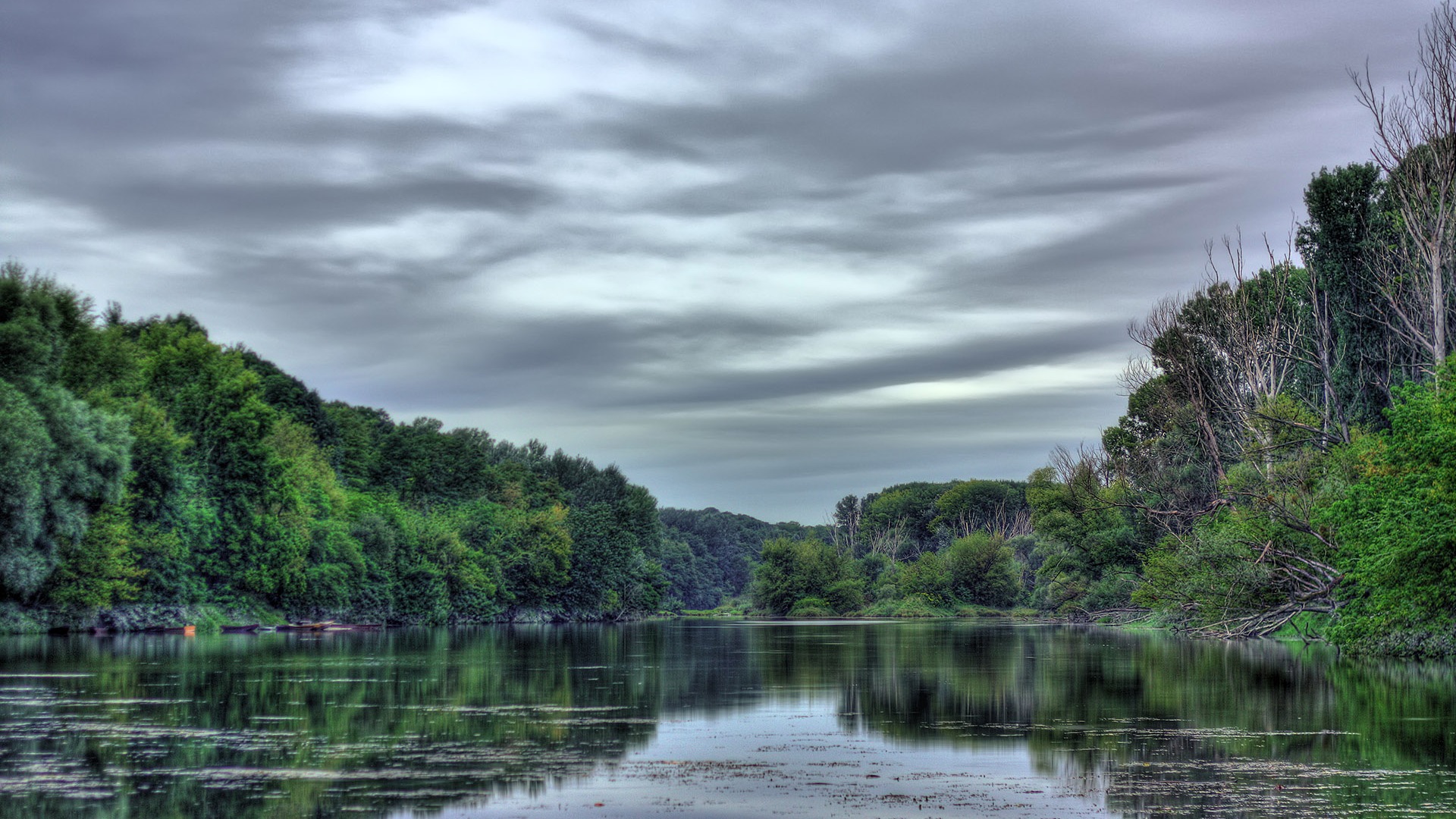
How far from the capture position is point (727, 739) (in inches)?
687

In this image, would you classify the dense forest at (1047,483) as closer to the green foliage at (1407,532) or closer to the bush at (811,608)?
the green foliage at (1407,532)

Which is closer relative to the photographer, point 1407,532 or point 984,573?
A: point 1407,532

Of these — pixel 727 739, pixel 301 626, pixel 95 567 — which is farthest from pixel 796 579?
pixel 727 739

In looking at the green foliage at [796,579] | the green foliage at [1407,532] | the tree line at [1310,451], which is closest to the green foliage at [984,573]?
the green foliage at [796,579]

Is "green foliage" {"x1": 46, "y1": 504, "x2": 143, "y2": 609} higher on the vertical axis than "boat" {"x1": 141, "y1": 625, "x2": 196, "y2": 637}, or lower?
higher

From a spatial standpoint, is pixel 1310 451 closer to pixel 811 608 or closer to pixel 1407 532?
pixel 1407 532

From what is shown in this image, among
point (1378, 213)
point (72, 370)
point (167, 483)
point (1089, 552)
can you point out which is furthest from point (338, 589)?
point (1378, 213)

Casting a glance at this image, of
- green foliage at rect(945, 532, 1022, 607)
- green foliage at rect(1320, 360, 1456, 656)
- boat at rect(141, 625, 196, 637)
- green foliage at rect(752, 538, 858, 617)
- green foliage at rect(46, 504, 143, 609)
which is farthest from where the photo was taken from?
green foliage at rect(752, 538, 858, 617)

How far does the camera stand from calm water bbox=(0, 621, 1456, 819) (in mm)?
12109

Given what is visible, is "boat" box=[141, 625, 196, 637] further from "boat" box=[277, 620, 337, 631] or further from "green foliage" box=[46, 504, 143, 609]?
"boat" box=[277, 620, 337, 631]

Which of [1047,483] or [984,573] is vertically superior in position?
[1047,483]

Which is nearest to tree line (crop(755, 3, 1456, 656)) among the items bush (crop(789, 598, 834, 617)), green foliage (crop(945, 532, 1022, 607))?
green foliage (crop(945, 532, 1022, 607))

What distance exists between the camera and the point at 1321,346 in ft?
170

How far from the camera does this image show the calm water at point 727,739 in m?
12.1
